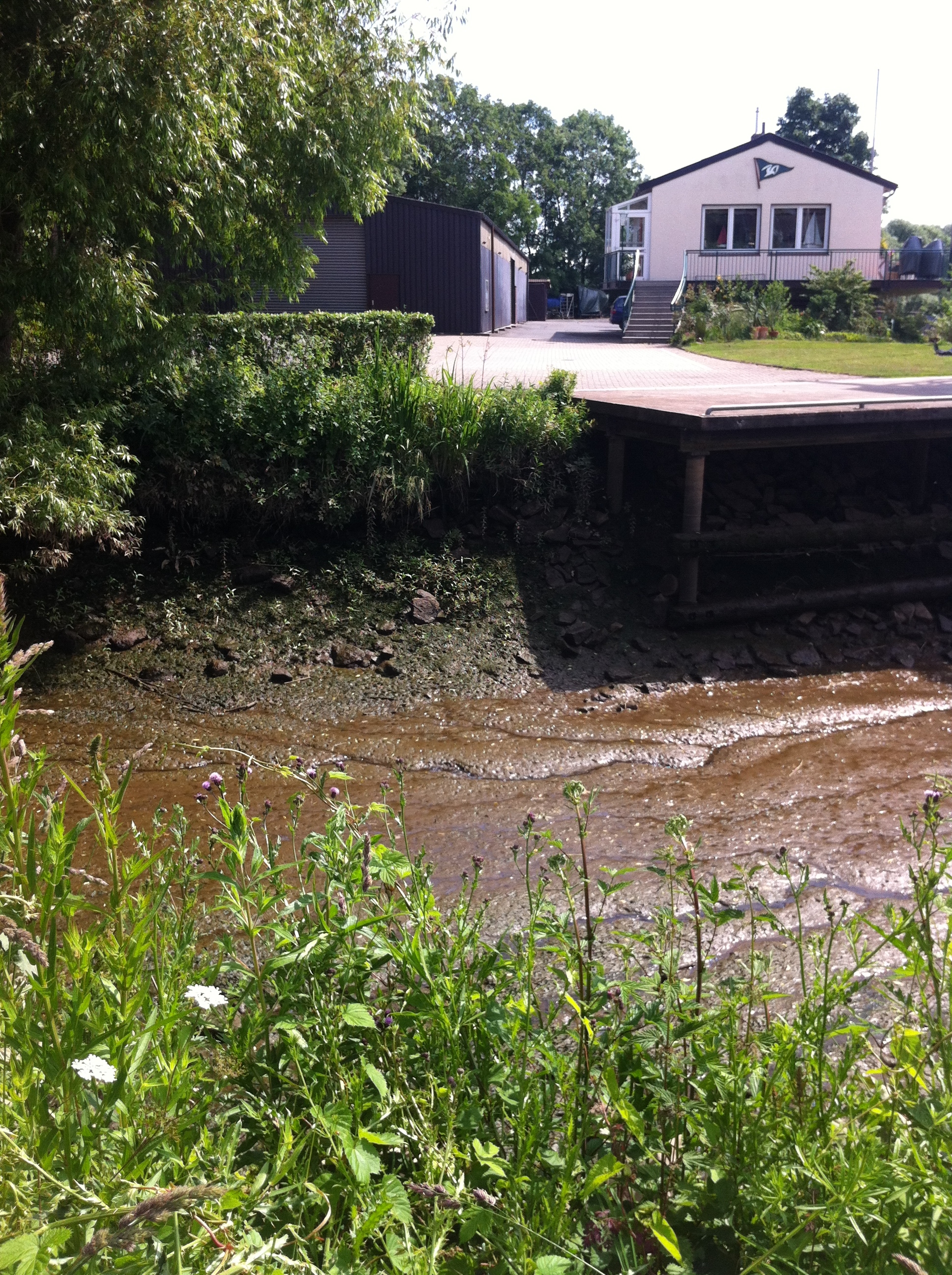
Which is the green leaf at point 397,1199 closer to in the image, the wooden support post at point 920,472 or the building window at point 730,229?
the wooden support post at point 920,472

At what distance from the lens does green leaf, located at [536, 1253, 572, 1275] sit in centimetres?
192

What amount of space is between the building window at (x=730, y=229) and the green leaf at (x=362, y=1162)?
34603mm

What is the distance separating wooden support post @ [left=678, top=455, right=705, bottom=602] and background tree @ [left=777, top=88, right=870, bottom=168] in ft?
243

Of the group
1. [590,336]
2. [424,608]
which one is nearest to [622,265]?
[590,336]

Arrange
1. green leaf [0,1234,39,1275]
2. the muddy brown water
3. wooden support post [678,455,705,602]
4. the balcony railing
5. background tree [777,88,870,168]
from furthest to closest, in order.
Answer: background tree [777,88,870,168] → the balcony railing → wooden support post [678,455,705,602] → the muddy brown water → green leaf [0,1234,39,1275]

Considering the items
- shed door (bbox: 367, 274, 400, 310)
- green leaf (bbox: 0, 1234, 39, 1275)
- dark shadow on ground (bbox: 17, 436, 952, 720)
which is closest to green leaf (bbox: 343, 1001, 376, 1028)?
green leaf (bbox: 0, 1234, 39, 1275)

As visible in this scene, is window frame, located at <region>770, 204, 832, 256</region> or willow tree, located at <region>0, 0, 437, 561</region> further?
window frame, located at <region>770, 204, 832, 256</region>

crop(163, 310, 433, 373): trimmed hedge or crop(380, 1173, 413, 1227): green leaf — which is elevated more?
crop(163, 310, 433, 373): trimmed hedge

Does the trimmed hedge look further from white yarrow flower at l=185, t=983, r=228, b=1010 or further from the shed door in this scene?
the shed door

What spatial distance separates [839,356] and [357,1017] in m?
20.2

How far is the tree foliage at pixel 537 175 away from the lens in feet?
Answer: 194

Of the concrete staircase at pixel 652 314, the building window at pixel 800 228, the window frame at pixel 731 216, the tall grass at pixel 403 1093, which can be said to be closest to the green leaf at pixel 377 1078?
the tall grass at pixel 403 1093

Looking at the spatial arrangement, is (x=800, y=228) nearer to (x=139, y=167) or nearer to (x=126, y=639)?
(x=139, y=167)

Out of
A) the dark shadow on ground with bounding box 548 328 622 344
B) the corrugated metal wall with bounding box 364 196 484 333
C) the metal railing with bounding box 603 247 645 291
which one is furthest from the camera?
the metal railing with bounding box 603 247 645 291
